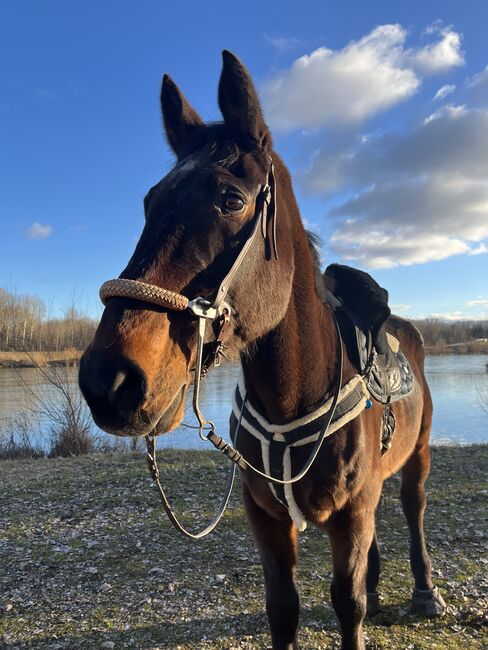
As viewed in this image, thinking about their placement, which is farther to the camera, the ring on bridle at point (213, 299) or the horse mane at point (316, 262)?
the horse mane at point (316, 262)

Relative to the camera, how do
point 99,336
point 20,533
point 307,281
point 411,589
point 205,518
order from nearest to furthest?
1. point 99,336
2. point 307,281
3. point 411,589
4. point 20,533
5. point 205,518

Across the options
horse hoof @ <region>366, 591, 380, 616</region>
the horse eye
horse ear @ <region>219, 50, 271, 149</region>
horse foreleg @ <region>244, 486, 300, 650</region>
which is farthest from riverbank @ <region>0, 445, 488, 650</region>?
horse ear @ <region>219, 50, 271, 149</region>

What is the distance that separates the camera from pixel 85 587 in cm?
429

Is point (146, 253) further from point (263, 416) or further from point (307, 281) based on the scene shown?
point (263, 416)

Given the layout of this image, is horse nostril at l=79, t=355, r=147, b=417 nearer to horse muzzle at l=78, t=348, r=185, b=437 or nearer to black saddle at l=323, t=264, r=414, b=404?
horse muzzle at l=78, t=348, r=185, b=437

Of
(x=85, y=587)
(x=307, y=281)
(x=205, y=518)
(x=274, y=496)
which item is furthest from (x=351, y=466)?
(x=205, y=518)

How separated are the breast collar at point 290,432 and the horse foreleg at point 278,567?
30 centimetres

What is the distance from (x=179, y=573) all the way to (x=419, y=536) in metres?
2.31

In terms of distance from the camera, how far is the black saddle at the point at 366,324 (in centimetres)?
271

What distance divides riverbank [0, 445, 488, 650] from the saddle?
192 cm

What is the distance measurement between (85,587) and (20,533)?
176 centimetres

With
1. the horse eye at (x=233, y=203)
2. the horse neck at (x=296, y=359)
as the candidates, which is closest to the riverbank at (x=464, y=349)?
the horse neck at (x=296, y=359)

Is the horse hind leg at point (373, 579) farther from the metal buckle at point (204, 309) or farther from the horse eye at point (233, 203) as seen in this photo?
the horse eye at point (233, 203)

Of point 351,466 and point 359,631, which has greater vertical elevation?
point 351,466
